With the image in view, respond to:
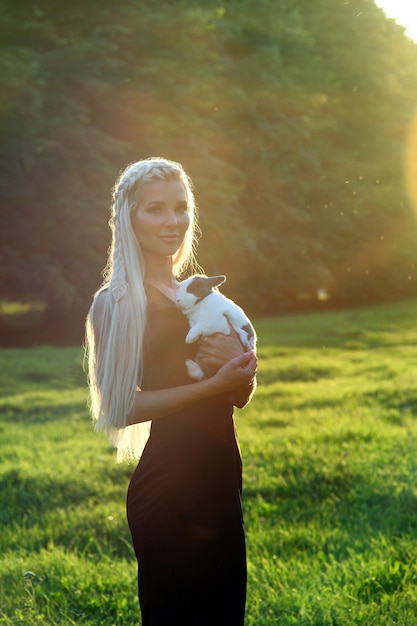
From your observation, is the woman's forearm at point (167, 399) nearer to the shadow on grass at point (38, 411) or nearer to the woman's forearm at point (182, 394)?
the woman's forearm at point (182, 394)

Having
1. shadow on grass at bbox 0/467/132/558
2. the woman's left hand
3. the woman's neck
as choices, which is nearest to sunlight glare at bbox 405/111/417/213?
shadow on grass at bbox 0/467/132/558

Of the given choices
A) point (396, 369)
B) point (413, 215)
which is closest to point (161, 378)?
point (396, 369)

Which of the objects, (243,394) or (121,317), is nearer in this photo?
(121,317)

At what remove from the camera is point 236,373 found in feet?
11.0

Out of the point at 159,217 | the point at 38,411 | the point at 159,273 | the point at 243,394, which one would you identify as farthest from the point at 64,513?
the point at 38,411

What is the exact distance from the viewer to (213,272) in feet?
83.3

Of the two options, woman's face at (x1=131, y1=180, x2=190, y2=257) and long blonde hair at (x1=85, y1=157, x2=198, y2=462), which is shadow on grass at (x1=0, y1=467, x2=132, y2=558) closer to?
long blonde hair at (x1=85, y1=157, x2=198, y2=462)

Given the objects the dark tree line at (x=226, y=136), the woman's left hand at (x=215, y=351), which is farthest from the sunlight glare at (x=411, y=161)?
the woman's left hand at (x=215, y=351)

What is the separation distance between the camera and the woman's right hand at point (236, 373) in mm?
3338

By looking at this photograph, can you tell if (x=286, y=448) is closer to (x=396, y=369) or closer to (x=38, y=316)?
(x=396, y=369)

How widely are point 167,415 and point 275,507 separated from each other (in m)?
3.87

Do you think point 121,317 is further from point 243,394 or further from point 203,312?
point 243,394

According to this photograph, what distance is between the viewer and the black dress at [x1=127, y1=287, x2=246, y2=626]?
11.1 ft

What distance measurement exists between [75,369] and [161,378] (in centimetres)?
1267
